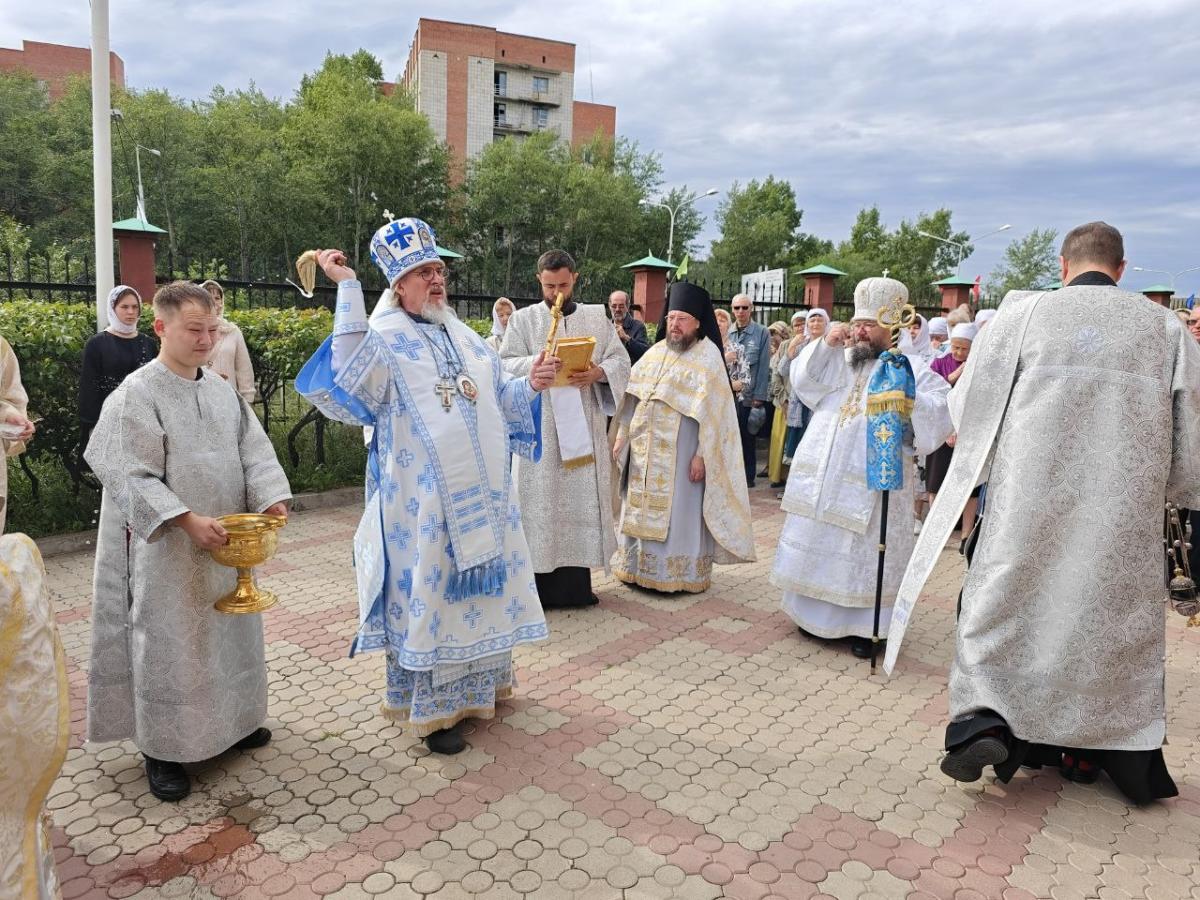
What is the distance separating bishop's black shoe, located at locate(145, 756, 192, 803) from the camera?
3256 mm

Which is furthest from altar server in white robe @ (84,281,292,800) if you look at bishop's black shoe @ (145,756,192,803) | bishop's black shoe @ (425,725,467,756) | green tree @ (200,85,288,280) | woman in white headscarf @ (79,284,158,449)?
green tree @ (200,85,288,280)

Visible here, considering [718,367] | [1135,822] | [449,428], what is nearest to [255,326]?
[718,367]

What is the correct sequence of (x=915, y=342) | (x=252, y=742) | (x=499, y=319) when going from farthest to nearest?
(x=499, y=319)
(x=915, y=342)
(x=252, y=742)

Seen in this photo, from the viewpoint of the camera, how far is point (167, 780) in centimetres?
328

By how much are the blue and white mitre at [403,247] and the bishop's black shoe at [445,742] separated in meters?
2.00

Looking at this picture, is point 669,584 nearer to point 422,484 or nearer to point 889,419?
point 889,419

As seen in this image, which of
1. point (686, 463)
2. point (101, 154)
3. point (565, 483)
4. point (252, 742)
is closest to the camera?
point (252, 742)

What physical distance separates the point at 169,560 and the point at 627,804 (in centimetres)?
199

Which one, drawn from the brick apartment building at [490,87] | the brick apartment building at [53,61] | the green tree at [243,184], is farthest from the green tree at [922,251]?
the brick apartment building at [53,61]

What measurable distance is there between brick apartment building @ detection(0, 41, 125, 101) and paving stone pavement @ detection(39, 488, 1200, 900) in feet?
206

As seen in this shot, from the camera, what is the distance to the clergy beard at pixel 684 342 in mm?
5875

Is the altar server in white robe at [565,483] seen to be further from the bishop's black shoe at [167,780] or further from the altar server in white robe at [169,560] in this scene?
the bishop's black shoe at [167,780]

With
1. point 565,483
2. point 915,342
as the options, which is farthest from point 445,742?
point 915,342

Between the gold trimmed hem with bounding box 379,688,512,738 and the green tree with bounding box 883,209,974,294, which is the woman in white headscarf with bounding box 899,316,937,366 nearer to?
the gold trimmed hem with bounding box 379,688,512,738
